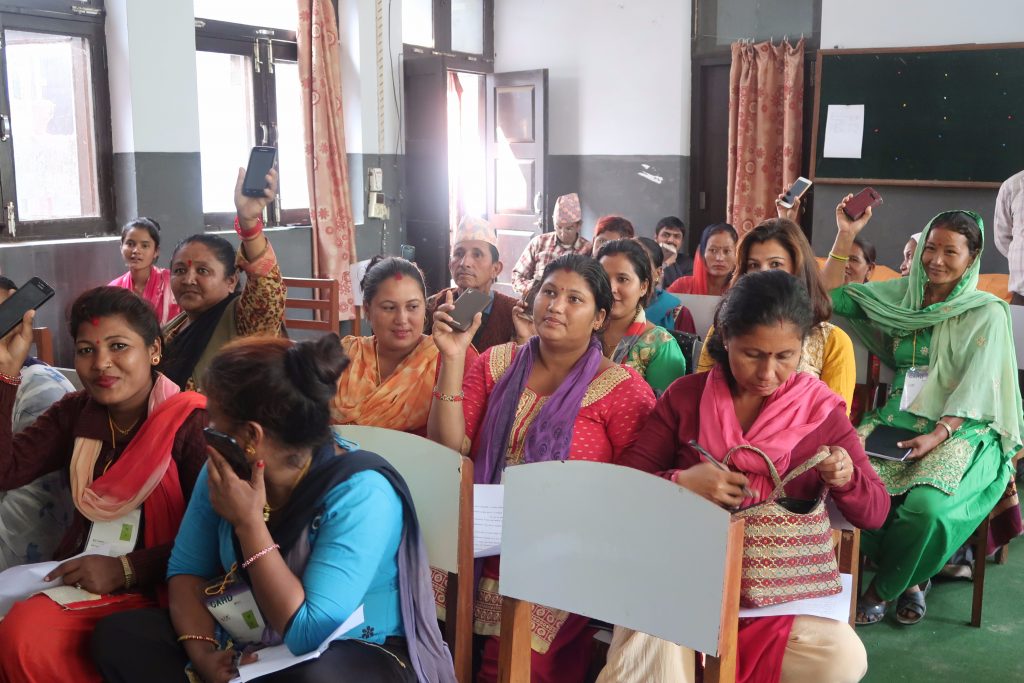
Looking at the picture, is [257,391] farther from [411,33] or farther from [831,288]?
[411,33]

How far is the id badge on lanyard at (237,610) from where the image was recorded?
1538 mm

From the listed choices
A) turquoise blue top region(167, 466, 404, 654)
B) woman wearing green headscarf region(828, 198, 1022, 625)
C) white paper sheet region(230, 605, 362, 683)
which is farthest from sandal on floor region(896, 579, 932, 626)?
white paper sheet region(230, 605, 362, 683)

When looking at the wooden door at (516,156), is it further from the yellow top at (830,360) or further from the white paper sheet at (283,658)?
the white paper sheet at (283,658)

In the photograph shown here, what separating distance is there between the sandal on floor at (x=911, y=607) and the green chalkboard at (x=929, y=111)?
3349 millimetres

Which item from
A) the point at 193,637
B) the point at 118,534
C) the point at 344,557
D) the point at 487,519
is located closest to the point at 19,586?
the point at 118,534

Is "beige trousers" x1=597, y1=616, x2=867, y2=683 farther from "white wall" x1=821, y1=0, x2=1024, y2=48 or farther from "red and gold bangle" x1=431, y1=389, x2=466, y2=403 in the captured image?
"white wall" x1=821, y1=0, x2=1024, y2=48

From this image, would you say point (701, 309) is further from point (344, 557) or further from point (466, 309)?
point (344, 557)

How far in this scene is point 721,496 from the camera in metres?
1.66

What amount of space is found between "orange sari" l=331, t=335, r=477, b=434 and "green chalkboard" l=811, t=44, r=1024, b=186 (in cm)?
406

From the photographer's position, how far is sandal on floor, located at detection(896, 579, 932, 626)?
2.73 metres

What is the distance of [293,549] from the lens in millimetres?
1490

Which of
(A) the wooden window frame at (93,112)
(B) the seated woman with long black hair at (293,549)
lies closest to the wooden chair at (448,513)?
(B) the seated woman with long black hair at (293,549)

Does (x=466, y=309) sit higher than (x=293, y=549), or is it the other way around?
(x=466, y=309)

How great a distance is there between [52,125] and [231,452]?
12.4ft
